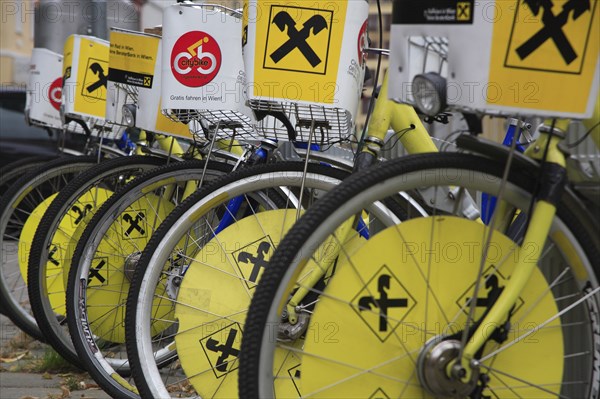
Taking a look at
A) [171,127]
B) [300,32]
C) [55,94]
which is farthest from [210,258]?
[55,94]

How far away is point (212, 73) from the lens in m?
3.76

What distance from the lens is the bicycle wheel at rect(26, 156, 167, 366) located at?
179 inches

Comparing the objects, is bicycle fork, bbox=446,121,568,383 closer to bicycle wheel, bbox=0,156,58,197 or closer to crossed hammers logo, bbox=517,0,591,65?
crossed hammers logo, bbox=517,0,591,65

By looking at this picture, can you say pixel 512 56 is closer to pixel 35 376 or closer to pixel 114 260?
pixel 114 260

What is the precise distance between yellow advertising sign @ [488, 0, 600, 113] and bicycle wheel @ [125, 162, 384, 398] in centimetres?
95

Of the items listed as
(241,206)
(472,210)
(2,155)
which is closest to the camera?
(472,210)

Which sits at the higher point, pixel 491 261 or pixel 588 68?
pixel 588 68

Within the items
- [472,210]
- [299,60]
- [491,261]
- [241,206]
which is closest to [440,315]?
[491,261]

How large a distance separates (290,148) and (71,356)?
158 cm

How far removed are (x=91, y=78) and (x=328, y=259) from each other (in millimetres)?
3249

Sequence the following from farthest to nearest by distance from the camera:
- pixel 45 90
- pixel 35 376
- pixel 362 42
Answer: pixel 45 90
pixel 35 376
pixel 362 42

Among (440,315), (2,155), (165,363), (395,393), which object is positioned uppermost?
(440,315)

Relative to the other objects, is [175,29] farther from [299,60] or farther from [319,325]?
[319,325]

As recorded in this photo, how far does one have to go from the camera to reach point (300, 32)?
291 centimetres
